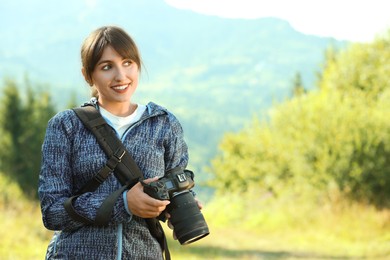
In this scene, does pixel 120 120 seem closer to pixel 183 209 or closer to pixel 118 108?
pixel 118 108

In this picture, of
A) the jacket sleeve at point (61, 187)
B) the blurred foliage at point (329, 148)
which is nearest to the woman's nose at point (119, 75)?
the jacket sleeve at point (61, 187)

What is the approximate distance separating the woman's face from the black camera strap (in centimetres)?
9

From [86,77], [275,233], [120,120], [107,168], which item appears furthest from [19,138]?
[107,168]

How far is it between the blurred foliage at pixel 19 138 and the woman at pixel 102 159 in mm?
30670

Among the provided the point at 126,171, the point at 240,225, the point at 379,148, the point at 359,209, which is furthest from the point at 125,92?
the point at 240,225

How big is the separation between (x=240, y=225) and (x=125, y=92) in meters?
18.1

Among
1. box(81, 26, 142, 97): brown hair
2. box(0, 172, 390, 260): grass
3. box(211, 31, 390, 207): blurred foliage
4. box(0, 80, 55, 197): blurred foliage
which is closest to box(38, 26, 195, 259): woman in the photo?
box(81, 26, 142, 97): brown hair

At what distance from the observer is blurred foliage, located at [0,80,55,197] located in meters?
33.2

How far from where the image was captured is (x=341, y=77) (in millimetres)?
30000

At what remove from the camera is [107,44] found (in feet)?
9.03

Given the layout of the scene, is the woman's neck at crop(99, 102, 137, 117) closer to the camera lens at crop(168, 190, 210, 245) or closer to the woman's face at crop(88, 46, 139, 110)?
the woman's face at crop(88, 46, 139, 110)

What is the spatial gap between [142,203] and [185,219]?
0.20 m

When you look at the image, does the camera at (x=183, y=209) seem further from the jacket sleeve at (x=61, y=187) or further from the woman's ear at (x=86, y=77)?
the woman's ear at (x=86, y=77)

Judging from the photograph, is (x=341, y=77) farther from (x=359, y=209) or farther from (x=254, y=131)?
(x=359, y=209)
